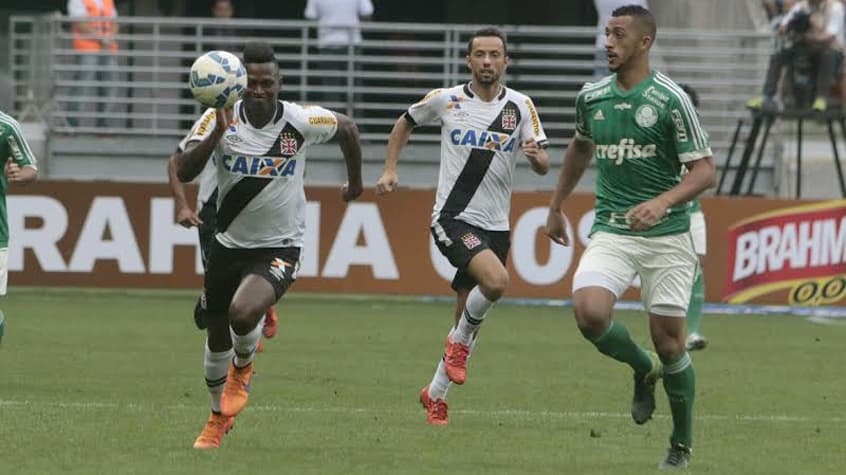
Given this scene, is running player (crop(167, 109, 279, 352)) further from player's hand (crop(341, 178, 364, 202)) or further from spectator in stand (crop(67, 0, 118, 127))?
spectator in stand (crop(67, 0, 118, 127))

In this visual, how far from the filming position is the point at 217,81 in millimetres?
9633

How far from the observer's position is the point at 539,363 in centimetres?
1547

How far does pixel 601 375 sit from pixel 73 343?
14.7ft

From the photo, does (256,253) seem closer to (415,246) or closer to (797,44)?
(415,246)

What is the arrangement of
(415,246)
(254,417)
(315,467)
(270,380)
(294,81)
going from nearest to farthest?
1. (315,467)
2. (254,417)
3. (270,380)
4. (415,246)
5. (294,81)

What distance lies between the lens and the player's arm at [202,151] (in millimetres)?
9688

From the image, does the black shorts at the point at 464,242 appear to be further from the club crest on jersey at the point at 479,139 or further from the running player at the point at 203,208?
→ the running player at the point at 203,208

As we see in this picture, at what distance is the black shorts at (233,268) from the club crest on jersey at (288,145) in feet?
1.65

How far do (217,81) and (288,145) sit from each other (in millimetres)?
1039

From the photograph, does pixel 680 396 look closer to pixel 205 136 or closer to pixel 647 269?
pixel 647 269

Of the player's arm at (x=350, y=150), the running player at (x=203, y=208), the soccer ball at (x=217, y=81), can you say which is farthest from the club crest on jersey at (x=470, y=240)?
the soccer ball at (x=217, y=81)

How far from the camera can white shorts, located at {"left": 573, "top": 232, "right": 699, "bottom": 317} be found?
9.78 m

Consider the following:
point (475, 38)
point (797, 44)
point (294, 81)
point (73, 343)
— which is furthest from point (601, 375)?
point (294, 81)

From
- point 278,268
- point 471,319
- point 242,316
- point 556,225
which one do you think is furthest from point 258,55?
point 471,319
